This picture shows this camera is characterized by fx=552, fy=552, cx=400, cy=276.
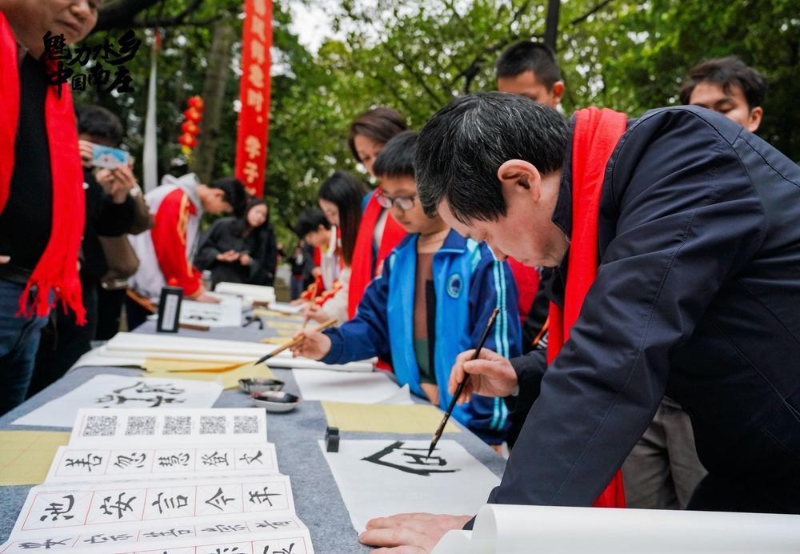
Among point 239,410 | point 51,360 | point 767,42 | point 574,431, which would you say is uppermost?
point 767,42

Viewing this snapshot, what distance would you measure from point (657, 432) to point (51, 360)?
8.00 feet

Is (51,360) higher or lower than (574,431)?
lower

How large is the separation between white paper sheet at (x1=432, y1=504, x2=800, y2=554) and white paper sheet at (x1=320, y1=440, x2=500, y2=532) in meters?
0.37

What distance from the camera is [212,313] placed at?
332 cm

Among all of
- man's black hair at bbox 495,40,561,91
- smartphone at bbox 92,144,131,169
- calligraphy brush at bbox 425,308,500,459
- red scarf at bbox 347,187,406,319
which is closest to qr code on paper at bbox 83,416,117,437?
calligraphy brush at bbox 425,308,500,459

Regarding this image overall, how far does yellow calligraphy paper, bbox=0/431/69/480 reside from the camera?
96 cm

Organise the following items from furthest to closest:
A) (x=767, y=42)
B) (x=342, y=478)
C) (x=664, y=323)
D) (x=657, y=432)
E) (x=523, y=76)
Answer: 1. (x=767, y=42)
2. (x=523, y=76)
3. (x=657, y=432)
4. (x=342, y=478)
5. (x=664, y=323)

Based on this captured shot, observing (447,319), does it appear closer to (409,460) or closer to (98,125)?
(409,460)

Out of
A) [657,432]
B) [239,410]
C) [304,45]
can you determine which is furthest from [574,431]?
[304,45]

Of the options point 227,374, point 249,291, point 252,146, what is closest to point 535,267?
point 227,374

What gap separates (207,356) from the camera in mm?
2066

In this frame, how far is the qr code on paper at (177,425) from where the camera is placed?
1187 millimetres

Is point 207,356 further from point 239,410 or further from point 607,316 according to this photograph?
point 607,316

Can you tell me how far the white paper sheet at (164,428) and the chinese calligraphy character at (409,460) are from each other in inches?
10.4
